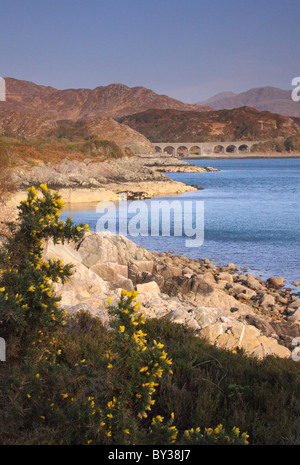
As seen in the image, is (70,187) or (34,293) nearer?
(34,293)

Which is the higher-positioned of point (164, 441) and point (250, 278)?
point (164, 441)

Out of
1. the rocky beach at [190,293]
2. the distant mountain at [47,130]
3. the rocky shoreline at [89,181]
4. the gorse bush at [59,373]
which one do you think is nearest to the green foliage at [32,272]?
the gorse bush at [59,373]

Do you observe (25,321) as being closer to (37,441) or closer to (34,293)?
(34,293)

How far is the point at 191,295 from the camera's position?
38.5ft

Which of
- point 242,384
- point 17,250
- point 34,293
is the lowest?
point 242,384

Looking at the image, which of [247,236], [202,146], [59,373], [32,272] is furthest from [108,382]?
[202,146]

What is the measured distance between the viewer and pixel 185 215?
108 feet

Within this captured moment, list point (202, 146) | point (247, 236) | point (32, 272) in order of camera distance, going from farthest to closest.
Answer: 1. point (202, 146)
2. point (247, 236)
3. point (32, 272)

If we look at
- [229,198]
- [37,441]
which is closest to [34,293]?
[37,441]

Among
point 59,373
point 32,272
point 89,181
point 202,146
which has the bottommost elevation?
point 59,373

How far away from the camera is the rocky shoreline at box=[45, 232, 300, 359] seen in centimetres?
695

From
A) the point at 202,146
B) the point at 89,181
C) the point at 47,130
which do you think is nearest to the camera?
the point at 89,181

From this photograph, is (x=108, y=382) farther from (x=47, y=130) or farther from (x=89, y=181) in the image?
(x=47, y=130)

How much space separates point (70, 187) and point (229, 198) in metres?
17.1
